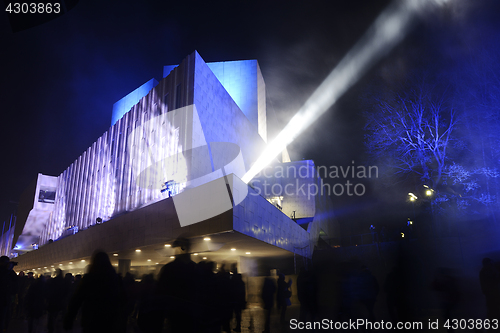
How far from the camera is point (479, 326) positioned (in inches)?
232

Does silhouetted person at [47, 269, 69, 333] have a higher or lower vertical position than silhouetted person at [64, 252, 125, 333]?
lower

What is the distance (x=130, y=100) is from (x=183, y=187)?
22.7m

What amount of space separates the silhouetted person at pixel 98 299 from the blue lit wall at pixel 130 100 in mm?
30157

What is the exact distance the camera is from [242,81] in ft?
94.2

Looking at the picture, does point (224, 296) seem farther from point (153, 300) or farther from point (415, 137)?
point (415, 137)

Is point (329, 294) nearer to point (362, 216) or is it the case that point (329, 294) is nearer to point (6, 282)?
point (6, 282)

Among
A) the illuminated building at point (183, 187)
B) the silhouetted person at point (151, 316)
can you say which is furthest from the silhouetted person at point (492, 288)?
the illuminated building at point (183, 187)

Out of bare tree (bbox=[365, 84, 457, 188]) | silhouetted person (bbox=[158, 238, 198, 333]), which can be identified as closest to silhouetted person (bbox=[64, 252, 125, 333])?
silhouetted person (bbox=[158, 238, 198, 333])

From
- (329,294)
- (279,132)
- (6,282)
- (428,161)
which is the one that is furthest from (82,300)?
(279,132)

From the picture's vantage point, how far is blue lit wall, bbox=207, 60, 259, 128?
2834 cm

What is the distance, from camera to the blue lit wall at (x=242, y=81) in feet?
93.0

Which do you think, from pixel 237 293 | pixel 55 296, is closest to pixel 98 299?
pixel 237 293

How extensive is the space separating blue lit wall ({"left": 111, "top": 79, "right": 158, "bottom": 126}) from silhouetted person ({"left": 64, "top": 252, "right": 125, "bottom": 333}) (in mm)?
30157

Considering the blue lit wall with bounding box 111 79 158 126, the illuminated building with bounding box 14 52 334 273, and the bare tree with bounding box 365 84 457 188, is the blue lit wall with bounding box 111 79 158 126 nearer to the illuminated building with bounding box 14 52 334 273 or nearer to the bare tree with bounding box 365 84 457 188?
the illuminated building with bounding box 14 52 334 273
